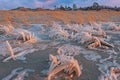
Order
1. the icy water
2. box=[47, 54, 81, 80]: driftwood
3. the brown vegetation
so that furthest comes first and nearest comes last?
the brown vegetation → the icy water → box=[47, 54, 81, 80]: driftwood

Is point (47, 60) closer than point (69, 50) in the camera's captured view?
Yes

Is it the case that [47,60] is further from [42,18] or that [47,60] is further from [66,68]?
[42,18]

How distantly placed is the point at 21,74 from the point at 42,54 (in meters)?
1.22

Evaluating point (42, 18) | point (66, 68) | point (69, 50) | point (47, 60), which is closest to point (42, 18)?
point (42, 18)

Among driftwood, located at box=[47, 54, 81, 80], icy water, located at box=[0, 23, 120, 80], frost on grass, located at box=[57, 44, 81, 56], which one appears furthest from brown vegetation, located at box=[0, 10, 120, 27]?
driftwood, located at box=[47, 54, 81, 80]

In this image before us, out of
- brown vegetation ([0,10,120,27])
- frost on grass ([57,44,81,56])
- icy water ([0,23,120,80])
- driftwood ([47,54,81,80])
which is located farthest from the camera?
brown vegetation ([0,10,120,27])

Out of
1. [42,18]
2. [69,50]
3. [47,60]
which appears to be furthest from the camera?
[42,18]

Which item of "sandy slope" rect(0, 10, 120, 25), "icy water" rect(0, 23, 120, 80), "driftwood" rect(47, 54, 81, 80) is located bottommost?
"sandy slope" rect(0, 10, 120, 25)

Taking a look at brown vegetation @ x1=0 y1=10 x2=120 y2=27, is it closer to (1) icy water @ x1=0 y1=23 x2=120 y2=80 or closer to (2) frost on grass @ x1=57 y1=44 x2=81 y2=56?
(1) icy water @ x1=0 y1=23 x2=120 y2=80

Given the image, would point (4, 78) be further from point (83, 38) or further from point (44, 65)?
point (83, 38)

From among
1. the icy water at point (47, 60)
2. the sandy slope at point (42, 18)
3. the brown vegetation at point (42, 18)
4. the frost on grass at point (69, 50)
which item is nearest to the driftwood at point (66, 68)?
the icy water at point (47, 60)

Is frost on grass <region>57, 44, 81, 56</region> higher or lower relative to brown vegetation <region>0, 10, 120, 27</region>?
higher

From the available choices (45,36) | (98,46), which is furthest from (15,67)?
(45,36)

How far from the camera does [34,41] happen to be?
7.97 metres
